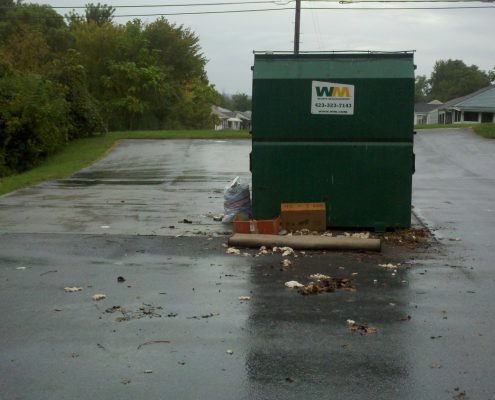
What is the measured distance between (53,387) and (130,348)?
838 millimetres

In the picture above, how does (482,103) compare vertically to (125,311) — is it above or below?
above

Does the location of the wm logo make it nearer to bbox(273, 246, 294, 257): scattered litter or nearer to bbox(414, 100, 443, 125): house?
bbox(273, 246, 294, 257): scattered litter

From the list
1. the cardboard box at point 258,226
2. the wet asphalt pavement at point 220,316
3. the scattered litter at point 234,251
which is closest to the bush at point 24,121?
the wet asphalt pavement at point 220,316

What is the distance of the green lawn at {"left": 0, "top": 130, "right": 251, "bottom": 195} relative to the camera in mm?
19028

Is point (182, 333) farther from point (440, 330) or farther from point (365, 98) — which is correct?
point (365, 98)

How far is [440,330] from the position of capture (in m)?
5.76

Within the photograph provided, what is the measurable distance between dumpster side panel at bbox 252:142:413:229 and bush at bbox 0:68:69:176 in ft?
48.9

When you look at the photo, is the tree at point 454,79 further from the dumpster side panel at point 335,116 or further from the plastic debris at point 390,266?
the plastic debris at point 390,266

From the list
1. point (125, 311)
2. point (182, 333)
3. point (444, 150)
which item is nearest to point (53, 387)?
point (182, 333)

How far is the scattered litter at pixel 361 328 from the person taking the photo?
567 centimetres

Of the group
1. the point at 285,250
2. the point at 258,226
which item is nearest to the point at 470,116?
the point at 258,226

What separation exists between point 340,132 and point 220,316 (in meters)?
5.24

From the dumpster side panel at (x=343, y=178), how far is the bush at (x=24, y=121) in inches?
587

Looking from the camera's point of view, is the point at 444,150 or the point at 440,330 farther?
the point at 444,150
